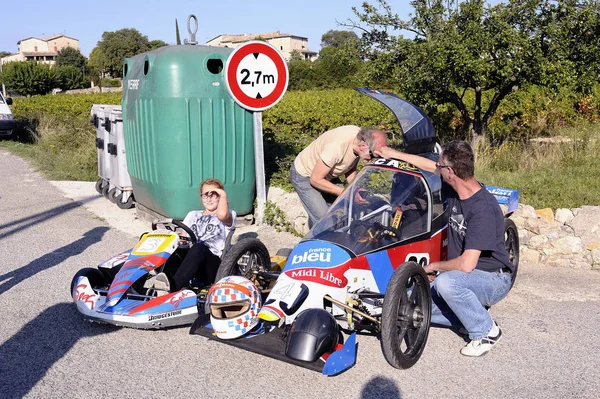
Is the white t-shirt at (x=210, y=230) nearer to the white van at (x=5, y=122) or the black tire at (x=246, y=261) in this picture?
the black tire at (x=246, y=261)

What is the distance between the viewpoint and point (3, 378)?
4.06m

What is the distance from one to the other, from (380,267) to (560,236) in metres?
2.89

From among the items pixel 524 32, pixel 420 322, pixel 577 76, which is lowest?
pixel 420 322

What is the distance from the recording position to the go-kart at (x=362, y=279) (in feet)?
12.9

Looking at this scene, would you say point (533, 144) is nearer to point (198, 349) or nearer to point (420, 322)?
point (420, 322)

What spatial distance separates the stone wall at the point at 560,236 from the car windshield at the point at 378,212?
221 centimetres

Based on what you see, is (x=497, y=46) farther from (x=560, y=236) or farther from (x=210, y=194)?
(x=210, y=194)

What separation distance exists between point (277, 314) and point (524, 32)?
6.88 metres

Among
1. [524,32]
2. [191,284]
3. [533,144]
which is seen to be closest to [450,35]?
[524,32]

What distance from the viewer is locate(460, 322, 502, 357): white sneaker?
14.4 ft

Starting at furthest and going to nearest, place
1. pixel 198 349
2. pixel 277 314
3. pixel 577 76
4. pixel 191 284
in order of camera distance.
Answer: pixel 577 76 < pixel 191 284 < pixel 198 349 < pixel 277 314

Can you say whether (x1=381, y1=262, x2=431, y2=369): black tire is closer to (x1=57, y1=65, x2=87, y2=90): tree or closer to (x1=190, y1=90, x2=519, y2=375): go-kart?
(x1=190, y1=90, x2=519, y2=375): go-kart

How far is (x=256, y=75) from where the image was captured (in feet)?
23.7

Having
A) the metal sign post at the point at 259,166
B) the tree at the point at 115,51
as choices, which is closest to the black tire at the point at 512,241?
the metal sign post at the point at 259,166
